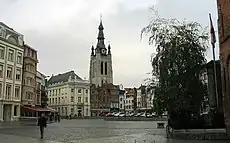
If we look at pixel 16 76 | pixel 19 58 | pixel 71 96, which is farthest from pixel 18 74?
pixel 71 96

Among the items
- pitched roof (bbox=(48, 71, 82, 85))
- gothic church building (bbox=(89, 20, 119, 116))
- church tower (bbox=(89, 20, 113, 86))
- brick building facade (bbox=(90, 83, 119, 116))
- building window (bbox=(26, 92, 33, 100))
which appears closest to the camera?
building window (bbox=(26, 92, 33, 100))

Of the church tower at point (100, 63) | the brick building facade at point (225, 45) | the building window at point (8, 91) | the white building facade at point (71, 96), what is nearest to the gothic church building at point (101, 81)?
the church tower at point (100, 63)

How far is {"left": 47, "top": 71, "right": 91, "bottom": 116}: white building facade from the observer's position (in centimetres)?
12281

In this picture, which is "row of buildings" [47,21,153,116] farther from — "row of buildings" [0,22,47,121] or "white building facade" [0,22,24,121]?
"white building facade" [0,22,24,121]

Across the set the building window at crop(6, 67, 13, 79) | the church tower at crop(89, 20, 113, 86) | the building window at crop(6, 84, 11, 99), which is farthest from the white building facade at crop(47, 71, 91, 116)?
the building window at crop(6, 67, 13, 79)

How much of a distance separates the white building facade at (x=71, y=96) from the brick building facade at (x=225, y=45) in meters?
103

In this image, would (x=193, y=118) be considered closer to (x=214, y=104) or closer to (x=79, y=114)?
(x=214, y=104)

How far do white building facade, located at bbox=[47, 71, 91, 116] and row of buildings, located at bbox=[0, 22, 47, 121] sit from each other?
176 ft

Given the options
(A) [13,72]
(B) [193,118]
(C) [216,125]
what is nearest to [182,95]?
(B) [193,118]

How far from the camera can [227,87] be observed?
2058 cm

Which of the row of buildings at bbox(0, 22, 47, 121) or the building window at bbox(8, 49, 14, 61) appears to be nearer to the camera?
the row of buildings at bbox(0, 22, 47, 121)

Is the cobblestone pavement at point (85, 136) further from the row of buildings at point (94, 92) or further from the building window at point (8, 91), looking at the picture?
the row of buildings at point (94, 92)

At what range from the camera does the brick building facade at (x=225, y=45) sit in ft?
66.5

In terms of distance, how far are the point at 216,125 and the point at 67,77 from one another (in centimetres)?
10868
